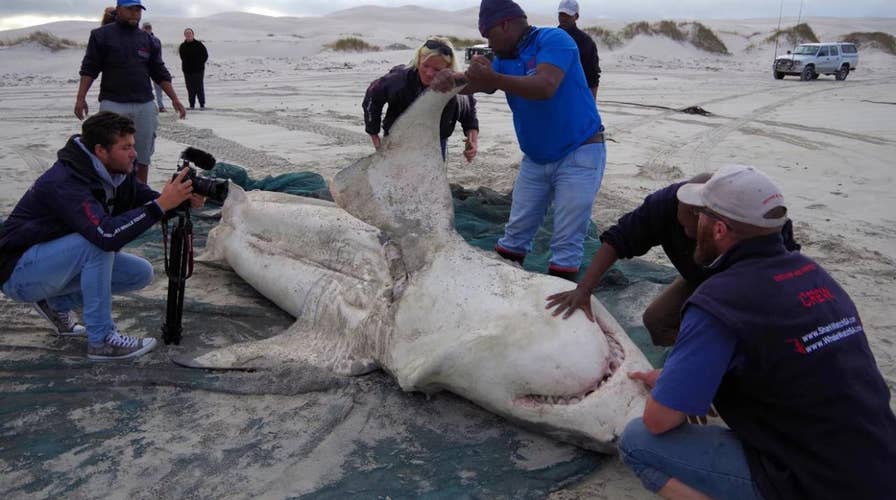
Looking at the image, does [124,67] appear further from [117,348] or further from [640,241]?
[640,241]

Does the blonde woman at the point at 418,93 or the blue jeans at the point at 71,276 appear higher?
the blonde woman at the point at 418,93

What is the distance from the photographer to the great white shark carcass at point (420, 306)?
115 inches

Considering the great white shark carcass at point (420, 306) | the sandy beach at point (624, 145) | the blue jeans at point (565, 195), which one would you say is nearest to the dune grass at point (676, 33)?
the sandy beach at point (624, 145)

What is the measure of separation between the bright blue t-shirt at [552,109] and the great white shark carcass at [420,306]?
0.56 m

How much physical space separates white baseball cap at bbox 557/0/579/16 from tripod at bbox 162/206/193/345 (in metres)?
4.95

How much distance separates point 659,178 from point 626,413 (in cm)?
604

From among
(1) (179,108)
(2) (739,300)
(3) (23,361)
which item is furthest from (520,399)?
(1) (179,108)

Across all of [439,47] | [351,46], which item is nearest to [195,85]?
[439,47]

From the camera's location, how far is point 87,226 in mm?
3447

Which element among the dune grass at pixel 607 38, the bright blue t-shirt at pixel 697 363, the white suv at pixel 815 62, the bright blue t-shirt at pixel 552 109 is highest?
the dune grass at pixel 607 38

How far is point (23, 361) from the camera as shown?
3.68 metres

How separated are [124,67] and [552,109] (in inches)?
163

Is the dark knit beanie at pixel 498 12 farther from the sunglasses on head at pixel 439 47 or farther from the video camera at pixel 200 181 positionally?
the video camera at pixel 200 181

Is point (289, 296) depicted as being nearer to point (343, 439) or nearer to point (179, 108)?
point (343, 439)
